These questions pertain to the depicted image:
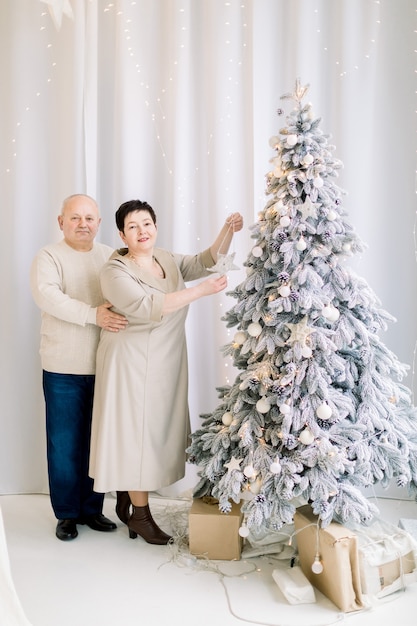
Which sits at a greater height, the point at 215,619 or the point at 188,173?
the point at 188,173

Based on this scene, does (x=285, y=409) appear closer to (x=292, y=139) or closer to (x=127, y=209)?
(x=292, y=139)

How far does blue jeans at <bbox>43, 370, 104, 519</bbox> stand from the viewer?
2.95 metres

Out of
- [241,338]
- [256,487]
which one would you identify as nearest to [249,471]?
[256,487]

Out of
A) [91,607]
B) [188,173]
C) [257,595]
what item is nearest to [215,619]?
[257,595]

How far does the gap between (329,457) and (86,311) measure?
3.90ft

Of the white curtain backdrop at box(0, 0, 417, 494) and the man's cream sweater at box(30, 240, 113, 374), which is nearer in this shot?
the man's cream sweater at box(30, 240, 113, 374)

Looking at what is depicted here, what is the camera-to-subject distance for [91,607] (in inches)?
88.7

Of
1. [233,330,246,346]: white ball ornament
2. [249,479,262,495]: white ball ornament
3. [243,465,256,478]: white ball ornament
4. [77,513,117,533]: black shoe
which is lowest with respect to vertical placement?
[77,513,117,533]: black shoe

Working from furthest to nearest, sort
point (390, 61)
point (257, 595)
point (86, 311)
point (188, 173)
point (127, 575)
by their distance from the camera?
point (188, 173), point (390, 61), point (86, 311), point (127, 575), point (257, 595)

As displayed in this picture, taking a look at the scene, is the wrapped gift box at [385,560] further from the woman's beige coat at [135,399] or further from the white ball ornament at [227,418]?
the woman's beige coat at [135,399]

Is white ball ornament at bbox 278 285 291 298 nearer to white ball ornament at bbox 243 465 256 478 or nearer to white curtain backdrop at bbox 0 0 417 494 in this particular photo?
white ball ornament at bbox 243 465 256 478

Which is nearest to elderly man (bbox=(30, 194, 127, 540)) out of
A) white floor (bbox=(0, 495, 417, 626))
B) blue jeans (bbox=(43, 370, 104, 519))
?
blue jeans (bbox=(43, 370, 104, 519))

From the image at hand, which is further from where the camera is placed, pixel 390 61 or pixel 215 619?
pixel 390 61

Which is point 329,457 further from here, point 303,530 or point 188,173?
point 188,173
